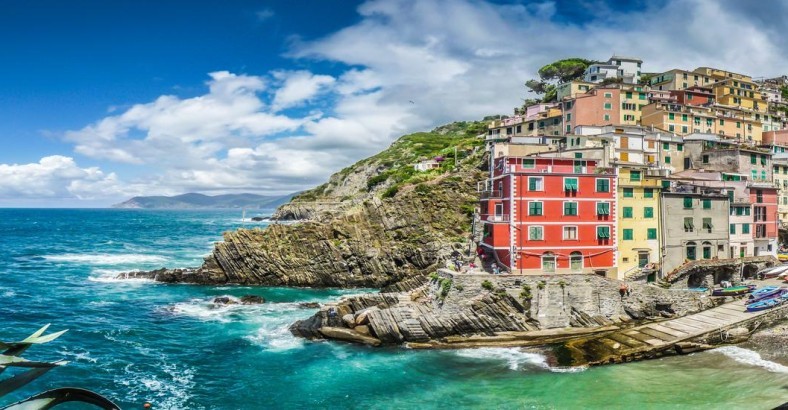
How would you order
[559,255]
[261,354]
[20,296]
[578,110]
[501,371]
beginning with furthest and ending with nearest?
[578,110] < [20,296] < [559,255] < [261,354] < [501,371]

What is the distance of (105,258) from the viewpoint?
92.2 meters

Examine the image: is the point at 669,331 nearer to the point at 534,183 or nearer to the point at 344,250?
the point at 534,183

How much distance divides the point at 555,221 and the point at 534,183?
149 inches

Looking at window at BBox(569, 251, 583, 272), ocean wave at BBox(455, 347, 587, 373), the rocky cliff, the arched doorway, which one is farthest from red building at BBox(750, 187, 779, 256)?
ocean wave at BBox(455, 347, 587, 373)

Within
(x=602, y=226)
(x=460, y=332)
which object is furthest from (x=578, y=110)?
(x=460, y=332)

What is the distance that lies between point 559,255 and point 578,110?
4491cm

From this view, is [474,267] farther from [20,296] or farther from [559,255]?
[20,296]


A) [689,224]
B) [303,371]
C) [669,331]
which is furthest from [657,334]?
[303,371]

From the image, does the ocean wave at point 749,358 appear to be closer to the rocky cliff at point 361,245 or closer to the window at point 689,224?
the window at point 689,224

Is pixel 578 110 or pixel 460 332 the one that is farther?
pixel 578 110

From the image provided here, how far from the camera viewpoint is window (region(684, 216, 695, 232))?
51719 mm

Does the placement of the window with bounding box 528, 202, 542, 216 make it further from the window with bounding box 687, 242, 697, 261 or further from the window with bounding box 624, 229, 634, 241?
the window with bounding box 687, 242, 697, 261

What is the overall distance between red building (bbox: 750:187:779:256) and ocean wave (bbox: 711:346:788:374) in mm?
24586

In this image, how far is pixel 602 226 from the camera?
Result: 155 feet
